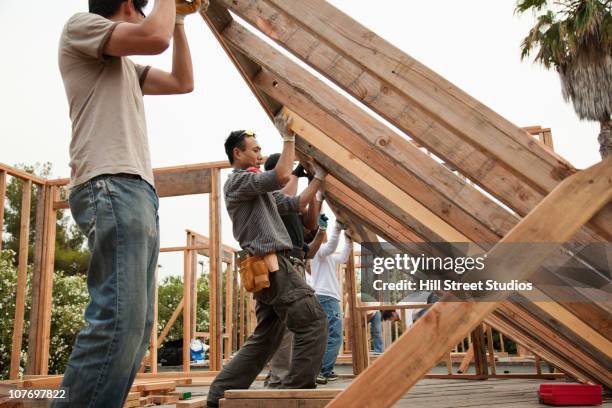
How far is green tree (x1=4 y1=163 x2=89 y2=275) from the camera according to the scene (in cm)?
1973

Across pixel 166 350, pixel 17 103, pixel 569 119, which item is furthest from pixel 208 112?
pixel 569 119

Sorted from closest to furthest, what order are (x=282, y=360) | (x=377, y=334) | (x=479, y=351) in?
(x=282, y=360) < (x=479, y=351) < (x=377, y=334)

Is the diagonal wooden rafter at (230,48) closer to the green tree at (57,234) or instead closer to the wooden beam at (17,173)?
the wooden beam at (17,173)

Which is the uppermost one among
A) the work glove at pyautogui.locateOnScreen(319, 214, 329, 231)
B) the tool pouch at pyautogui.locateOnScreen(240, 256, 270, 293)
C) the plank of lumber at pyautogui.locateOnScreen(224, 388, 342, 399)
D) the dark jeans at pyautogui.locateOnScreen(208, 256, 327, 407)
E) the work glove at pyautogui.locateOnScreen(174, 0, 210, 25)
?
the work glove at pyautogui.locateOnScreen(174, 0, 210, 25)

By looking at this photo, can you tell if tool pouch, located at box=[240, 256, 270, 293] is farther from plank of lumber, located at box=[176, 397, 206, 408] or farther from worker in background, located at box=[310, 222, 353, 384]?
worker in background, located at box=[310, 222, 353, 384]

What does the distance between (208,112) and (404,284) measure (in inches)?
322

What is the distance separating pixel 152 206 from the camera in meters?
1.59

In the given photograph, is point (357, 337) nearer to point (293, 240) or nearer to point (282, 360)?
point (282, 360)

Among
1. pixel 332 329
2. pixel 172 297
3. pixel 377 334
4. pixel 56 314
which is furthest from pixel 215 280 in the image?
pixel 172 297

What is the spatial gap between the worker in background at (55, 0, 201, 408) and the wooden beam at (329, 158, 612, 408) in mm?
660

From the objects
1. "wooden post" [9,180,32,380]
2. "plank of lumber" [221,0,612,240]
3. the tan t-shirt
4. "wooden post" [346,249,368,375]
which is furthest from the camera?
"wooden post" [9,180,32,380]

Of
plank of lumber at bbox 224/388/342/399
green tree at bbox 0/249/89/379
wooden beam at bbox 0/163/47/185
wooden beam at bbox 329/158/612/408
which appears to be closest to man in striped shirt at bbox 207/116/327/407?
plank of lumber at bbox 224/388/342/399

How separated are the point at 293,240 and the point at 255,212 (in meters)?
0.68

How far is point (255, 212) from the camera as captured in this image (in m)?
3.16
